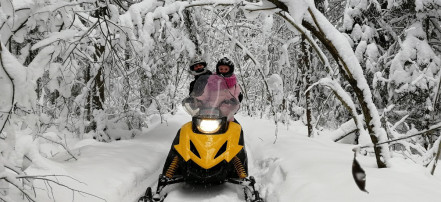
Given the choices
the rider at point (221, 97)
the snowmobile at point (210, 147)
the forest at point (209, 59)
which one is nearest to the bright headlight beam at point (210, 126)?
the snowmobile at point (210, 147)

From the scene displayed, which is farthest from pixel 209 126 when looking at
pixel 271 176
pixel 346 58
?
pixel 346 58

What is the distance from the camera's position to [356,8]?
7.35 meters

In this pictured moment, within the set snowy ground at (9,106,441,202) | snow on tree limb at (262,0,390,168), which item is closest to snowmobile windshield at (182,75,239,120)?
snowy ground at (9,106,441,202)

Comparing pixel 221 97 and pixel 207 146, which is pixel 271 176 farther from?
pixel 221 97

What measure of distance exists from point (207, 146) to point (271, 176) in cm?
114

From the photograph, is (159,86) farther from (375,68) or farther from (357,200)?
(357,200)

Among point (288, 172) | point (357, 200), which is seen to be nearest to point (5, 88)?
point (357, 200)

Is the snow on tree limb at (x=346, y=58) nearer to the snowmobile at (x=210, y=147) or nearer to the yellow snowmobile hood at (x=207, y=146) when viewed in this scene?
the snowmobile at (x=210, y=147)

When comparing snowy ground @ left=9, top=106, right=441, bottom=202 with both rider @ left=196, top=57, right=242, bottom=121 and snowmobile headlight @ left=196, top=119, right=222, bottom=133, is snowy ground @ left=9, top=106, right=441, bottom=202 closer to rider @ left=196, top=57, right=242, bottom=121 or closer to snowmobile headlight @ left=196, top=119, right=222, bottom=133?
snowmobile headlight @ left=196, top=119, right=222, bottom=133

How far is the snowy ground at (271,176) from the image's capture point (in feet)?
10.7

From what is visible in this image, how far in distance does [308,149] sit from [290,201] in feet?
5.51

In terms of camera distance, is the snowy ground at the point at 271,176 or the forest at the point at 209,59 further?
the snowy ground at the point at 271,176

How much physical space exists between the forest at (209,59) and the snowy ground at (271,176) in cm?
25

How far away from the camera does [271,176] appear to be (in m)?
4.99
